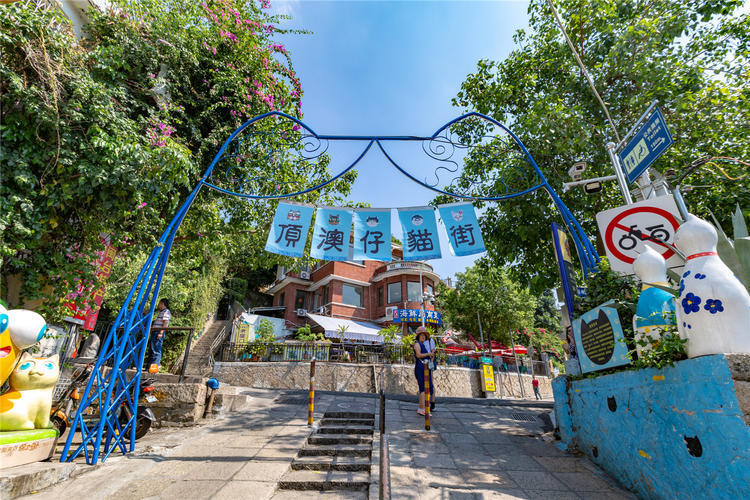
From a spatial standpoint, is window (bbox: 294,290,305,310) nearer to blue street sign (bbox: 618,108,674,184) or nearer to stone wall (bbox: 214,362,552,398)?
stone wall (bbox: 214,362,552,398)

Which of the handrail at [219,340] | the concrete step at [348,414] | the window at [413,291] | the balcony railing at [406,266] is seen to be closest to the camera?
the concrete step at [348,414]

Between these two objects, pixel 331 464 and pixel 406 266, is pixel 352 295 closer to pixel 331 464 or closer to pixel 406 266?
pixel 406 266

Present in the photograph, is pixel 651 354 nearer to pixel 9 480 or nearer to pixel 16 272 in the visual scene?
pixel 9 480

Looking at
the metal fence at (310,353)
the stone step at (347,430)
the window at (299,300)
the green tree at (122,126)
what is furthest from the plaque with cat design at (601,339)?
the window at (299,300)

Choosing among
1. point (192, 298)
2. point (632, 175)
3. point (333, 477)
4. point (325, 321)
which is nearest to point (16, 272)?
point (333, 477)

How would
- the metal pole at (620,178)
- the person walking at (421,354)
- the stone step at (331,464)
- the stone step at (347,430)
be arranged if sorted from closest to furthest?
the stone step at (331,464), the metal pole at (620,178), the stone step at (347,430), the person walking at (421,354)

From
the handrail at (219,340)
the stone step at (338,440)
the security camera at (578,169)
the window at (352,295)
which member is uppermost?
the window at (352,295)

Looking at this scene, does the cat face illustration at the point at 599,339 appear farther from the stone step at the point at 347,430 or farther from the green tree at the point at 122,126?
the green tree at the point at 122,126

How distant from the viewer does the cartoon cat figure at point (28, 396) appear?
3931mm

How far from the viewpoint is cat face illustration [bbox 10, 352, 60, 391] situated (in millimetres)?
4117

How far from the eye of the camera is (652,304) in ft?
11.9

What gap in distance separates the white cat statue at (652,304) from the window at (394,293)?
920 inches

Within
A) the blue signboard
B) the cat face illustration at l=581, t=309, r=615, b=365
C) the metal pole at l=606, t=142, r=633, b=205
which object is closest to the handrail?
the blue signboard

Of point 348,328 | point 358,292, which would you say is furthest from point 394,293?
point 348,328
